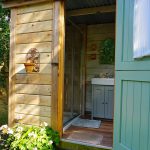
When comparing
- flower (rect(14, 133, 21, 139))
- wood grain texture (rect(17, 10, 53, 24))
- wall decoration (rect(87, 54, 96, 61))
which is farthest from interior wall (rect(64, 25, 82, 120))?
flower (rect(14, 133, 21, 139))

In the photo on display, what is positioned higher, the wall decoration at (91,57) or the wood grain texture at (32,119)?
the wall decoration at (91,57)

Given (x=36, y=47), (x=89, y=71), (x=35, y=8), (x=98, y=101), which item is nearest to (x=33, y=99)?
(x=36, y=47)

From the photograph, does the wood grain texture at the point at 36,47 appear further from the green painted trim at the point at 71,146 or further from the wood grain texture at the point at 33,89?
the green painted trim at the point at 71,146

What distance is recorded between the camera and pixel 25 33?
361 centimetres

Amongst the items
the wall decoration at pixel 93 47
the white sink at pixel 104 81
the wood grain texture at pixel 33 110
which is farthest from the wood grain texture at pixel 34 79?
the wall decoration at pixel 93 47

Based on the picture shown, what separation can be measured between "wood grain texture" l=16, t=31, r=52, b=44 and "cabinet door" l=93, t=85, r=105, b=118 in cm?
176

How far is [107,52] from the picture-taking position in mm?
4973

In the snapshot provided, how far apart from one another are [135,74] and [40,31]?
1.87 m

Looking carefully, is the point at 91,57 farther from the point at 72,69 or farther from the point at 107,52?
the point at 72,69

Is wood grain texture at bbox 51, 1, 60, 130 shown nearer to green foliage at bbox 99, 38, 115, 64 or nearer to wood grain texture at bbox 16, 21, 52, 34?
wood grain texture at bbox 16, 21, 52, 34

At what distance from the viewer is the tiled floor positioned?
3.22 m

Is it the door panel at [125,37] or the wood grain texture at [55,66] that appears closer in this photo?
the door panel at [125,37]

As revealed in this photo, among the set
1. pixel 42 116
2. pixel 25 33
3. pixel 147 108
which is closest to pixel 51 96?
pixel 42 116

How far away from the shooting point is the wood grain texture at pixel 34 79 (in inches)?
133
